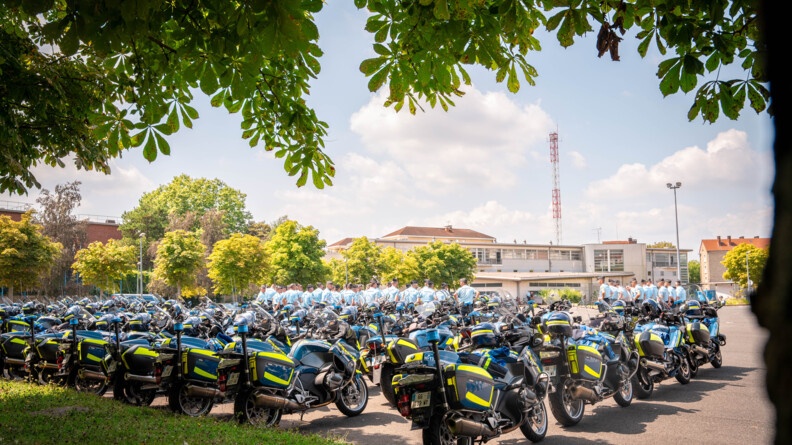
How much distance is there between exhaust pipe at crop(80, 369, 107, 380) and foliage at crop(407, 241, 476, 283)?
43.3 meters

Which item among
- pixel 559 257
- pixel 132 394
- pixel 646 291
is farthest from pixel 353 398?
pixel 559 257

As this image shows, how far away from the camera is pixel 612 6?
15.1 feet

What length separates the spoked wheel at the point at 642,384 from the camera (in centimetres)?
962

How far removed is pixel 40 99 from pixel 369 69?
495 cm

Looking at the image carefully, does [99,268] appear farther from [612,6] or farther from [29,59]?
[612,6]

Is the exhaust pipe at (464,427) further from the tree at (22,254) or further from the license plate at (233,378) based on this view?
the tree at (22,254)

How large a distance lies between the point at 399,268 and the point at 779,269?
5096 centimetres

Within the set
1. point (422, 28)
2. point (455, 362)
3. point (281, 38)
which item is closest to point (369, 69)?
Result: point (422, 28)

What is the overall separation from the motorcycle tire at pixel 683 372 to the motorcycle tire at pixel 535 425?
4720 millimetres

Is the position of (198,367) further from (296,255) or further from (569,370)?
(296,255)

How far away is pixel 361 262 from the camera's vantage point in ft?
166

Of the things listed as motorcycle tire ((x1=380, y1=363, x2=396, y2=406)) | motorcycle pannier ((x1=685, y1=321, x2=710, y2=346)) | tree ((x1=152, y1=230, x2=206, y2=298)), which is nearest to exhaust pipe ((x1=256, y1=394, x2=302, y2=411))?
motorcycle tire ((x1=380, y1=363, x2=396, y2=406))

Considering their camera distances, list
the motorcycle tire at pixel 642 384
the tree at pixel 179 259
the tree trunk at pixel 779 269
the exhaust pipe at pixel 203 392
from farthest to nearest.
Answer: the tree at pixel 179 259 → the motorcycle tire at pixel 642 384 → the exhaust pipe at pixel 203 392 → the tree trunk at pixel 779 269

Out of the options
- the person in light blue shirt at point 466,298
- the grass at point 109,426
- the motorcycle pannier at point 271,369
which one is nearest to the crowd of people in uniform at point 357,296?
the person in light blue shirt at point 466,298
